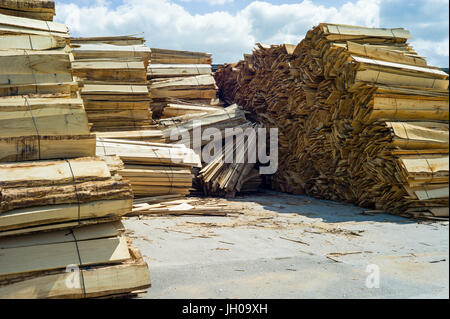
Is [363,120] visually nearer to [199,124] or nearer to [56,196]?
[199,124]

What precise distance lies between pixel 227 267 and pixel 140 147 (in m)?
3.45

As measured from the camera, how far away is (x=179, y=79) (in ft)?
29.8

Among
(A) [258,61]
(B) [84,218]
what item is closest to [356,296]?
(B) [84,218]

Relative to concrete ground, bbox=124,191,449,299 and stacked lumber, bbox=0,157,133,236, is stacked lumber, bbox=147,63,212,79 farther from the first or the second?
stacked lumber, bbox=0,157,133,236

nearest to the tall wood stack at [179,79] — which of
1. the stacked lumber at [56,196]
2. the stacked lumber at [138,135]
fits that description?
the stacked lumber at [138,135]

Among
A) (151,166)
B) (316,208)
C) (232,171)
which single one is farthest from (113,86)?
(316,208)

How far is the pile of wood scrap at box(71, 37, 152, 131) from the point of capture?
24.1ft

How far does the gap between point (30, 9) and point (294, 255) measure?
438cm

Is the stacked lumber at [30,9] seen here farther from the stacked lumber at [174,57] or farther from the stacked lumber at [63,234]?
the stacked lumber at [174,57]

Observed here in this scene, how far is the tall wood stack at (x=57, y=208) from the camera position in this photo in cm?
286

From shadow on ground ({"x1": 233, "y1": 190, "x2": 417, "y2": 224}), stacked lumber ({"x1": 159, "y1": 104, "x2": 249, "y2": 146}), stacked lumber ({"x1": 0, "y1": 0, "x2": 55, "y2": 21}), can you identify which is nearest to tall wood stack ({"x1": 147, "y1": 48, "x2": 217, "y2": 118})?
stacked lumber ({"x1": 159, "y1": 104, "x2": 249, "y2": 146})

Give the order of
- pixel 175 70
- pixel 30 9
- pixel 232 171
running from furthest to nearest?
pixel 175 70 < pixel 232 171 < pixel 30 9

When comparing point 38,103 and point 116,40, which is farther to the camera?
point 116,40

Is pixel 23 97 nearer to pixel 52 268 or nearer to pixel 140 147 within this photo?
pixel 52 268
